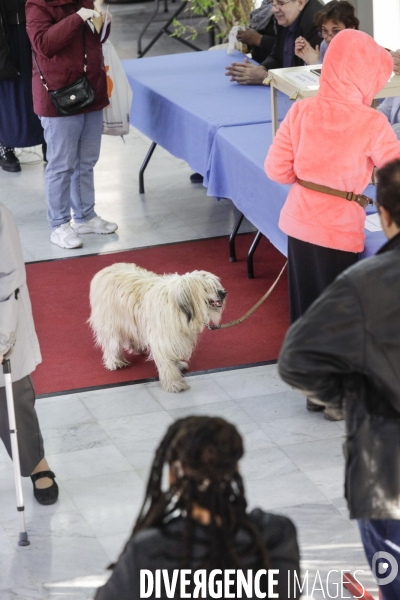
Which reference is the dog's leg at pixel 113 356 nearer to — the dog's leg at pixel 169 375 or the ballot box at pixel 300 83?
→ the dog's leg at pixel 169 375

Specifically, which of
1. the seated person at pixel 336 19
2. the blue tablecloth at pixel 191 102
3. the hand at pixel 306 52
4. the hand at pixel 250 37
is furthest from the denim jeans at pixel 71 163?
the seated person at pixel 336 19

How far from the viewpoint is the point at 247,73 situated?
607cm

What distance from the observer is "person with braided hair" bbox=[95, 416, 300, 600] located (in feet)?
4.92

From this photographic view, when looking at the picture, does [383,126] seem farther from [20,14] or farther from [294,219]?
[20,14]

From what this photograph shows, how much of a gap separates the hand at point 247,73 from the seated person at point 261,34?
0.25 metres

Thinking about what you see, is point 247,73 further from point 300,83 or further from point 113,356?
point 113,356

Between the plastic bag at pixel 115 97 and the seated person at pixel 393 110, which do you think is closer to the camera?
the seated person at pixel 393 110

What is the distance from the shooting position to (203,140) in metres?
5.44

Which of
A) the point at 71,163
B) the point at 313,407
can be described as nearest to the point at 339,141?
the point at 313,407

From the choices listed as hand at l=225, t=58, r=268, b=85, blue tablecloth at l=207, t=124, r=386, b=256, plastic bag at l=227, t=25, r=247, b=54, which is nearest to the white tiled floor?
blue tablecloth at l=207, t=124, r=386, b=256

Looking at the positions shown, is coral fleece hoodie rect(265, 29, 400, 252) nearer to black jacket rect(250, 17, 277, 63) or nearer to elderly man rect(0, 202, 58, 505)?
elderly man rect(0, 202, 58, 505)

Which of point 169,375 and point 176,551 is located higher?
point 176,551

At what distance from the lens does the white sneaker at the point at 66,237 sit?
5758 millimetres

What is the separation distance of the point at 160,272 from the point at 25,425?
2.19m
